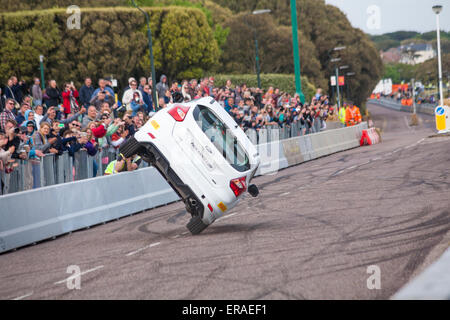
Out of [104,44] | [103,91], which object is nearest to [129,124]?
[103,91]

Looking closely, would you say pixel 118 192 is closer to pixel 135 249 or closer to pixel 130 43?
pixel 135 249

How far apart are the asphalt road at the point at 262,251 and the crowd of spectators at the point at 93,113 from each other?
80.8 inches

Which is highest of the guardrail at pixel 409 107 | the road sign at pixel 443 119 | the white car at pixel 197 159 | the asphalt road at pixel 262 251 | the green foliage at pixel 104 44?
the green foliage at pixel 104 44

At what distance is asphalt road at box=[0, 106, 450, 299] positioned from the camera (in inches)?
285

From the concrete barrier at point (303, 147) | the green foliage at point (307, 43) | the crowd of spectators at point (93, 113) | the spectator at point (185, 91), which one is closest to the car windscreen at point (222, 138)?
the crowd of spectators at point (93, 113)

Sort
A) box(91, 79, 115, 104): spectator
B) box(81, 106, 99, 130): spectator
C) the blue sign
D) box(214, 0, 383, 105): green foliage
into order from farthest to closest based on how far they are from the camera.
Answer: box(214, 0, 383, 105): green foliage
the blue sign
box(91, 79, 115, 104): spectator
box(81, 106, 99, 130): spectator

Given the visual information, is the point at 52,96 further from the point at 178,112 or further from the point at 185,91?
the point at 178,112

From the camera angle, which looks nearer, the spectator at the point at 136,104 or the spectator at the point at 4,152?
the spectator at the point at 4,152

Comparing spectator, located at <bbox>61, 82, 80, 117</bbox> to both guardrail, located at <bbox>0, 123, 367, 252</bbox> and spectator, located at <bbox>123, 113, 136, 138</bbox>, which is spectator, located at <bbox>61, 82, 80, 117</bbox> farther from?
guardrail, located at <bbox>0, 123, 367, 252</bbox>

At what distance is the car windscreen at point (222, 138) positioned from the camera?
36.4 ft

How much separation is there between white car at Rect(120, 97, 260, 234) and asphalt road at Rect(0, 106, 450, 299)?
51cm

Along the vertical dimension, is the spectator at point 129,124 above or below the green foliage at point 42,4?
below

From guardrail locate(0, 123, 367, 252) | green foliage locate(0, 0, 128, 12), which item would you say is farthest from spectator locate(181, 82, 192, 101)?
green foliage locate(0, 0, 128, 12)

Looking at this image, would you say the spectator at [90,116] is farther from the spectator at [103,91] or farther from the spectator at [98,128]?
the spectator at [103,91]
